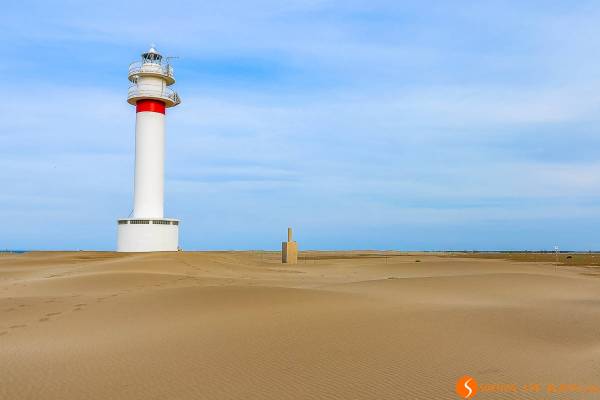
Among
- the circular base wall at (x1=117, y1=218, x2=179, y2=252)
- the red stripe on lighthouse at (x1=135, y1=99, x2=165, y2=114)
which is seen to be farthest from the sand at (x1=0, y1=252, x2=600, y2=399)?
the red stripe on lighthouse at (x1=135, y1=99, x2=165, y2=114)

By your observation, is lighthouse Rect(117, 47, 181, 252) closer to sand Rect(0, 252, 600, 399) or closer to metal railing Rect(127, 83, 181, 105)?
metal railing Rect(127, 83, 181, 105)

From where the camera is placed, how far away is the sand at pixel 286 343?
566cm

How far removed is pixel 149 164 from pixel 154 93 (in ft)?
17.4

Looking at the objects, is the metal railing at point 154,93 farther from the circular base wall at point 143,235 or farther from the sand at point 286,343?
the sand at point 286,343

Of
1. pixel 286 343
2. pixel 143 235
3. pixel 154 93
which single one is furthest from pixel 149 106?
pixel 286 343

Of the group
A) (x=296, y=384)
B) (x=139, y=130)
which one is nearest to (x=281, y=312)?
(x=296, y=384)

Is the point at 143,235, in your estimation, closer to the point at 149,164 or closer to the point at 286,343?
the point at 149,164


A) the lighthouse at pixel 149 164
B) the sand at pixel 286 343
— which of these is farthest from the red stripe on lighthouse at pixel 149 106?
the sand at pixel 286 343

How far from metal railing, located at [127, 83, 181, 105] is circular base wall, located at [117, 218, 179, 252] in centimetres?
923

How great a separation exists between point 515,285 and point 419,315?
9.31 metres

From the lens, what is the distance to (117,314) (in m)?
10.9

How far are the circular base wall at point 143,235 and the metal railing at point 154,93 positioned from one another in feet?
30.3

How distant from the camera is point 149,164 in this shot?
35250 mm

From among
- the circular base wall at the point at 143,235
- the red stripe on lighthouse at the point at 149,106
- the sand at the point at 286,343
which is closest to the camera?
the sand at the point at 286,343
